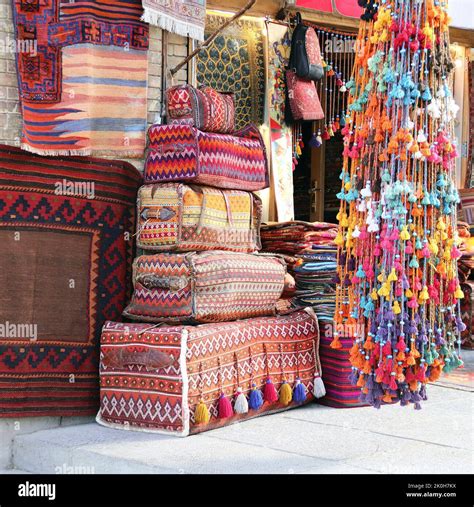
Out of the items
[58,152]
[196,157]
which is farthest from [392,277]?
[58,152]

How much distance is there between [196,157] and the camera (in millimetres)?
4809

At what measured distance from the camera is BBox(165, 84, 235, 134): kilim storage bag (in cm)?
493

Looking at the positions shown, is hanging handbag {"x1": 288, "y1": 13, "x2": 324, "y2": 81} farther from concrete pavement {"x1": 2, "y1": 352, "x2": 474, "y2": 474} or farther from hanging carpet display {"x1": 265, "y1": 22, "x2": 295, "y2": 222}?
concrete pavement {"x1": 2, "y1": 352, "x2": 474, "y2": 474}

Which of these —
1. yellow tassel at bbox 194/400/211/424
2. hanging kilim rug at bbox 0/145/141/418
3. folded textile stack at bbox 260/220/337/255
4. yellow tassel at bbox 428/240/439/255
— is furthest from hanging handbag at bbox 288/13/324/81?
yellow tassel at bbox 194/400/211/424

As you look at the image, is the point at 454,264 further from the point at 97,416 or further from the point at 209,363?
the point at 97,416

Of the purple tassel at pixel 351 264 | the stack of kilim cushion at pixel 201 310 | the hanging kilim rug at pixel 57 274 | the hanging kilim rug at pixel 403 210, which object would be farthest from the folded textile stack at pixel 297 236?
the hanging kilim rug at pixel 403 210

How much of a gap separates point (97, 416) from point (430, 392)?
2.16 metres

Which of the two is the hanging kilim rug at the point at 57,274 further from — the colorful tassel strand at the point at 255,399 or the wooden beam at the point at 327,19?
the wooden beam at the point at 327,19

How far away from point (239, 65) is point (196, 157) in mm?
1956

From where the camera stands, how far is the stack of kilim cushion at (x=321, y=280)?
17.3 feet

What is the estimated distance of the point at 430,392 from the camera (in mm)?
5680

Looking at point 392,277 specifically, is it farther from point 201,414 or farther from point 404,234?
point 201,414

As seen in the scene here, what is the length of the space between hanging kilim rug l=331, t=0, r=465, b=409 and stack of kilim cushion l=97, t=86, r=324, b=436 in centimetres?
85
